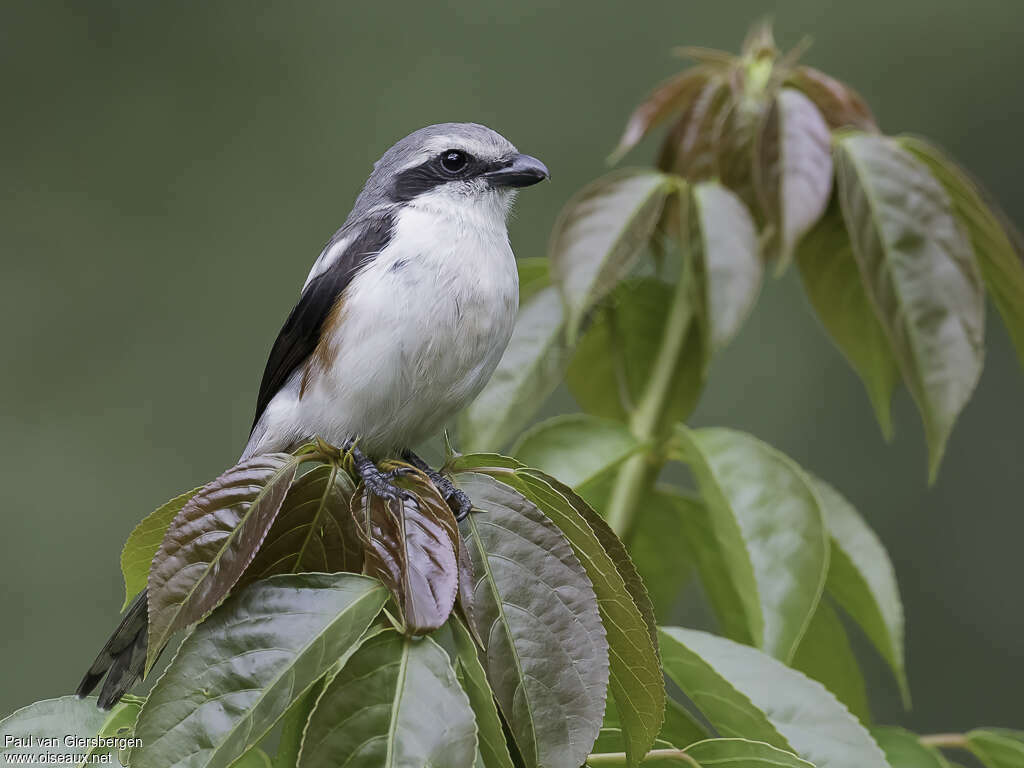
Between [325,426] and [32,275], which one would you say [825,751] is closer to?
[325,426]

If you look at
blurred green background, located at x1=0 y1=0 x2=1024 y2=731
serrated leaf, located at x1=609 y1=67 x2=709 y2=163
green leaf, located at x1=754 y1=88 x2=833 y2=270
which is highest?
serrated leaf, located at x1=609 y1=67 x2=709 y2=163

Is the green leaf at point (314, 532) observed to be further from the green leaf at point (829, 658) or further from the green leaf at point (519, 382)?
the green leaf at point (829, 658)

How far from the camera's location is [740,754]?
1.62 metres

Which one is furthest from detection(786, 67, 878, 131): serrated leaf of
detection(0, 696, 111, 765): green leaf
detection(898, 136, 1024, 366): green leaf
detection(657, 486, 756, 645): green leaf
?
detection(0, 696, 111, 765): green leaf

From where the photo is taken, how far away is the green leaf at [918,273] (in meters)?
2.30

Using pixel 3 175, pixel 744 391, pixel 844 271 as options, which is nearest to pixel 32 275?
pixel 3 175

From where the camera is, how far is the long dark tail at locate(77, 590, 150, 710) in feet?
5.66

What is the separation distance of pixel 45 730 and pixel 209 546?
40 centimetres

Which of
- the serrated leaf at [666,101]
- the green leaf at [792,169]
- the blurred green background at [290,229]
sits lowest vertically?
the blurred green background at [290,229]

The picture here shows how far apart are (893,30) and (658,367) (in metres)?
6.64

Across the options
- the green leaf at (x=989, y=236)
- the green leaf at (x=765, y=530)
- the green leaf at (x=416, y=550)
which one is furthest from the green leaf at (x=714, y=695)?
the green leaf at (x=989, y=236)

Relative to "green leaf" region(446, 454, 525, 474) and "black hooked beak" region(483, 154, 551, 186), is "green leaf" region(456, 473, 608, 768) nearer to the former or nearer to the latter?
"green leaf" region(446, 454, 525, 474)

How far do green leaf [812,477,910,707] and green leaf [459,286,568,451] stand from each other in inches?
24.9

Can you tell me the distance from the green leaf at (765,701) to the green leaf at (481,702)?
459 mm
